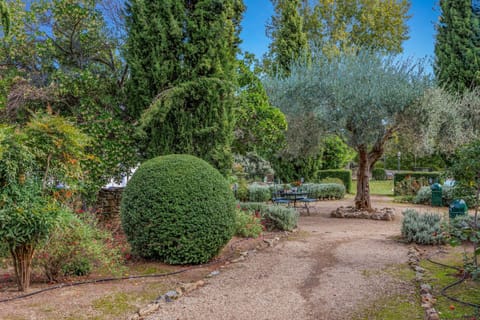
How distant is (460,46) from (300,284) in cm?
1621

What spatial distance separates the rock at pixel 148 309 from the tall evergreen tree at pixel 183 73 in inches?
153

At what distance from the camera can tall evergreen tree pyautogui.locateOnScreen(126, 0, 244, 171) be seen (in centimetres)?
707

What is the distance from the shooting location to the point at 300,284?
4383mm

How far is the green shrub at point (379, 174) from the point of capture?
29.1 meters

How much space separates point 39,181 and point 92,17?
5.05m

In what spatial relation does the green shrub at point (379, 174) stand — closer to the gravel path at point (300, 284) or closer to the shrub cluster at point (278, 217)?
the shrub cluster at point (278, 217)

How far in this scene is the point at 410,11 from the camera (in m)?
22.8

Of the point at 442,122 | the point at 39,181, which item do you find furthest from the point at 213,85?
the point at 442,122

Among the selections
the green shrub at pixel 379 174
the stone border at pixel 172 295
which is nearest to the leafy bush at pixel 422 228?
the stone border at pixel 172 295

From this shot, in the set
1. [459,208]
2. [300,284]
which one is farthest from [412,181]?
[300,284]

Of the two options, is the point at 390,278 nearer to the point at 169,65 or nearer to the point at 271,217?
the point at 271,217

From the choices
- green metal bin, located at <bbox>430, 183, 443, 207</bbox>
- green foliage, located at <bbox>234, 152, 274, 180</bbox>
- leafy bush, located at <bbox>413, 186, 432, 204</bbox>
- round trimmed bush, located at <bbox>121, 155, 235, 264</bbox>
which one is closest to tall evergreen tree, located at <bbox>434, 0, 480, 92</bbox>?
leafy bush, located at <bbox>413, 186, 432, 204</bbox>

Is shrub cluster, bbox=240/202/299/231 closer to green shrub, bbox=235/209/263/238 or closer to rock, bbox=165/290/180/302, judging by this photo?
green shrub, bbox=235/209/263/238

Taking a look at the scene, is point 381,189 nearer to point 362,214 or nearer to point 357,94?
point 362,214
